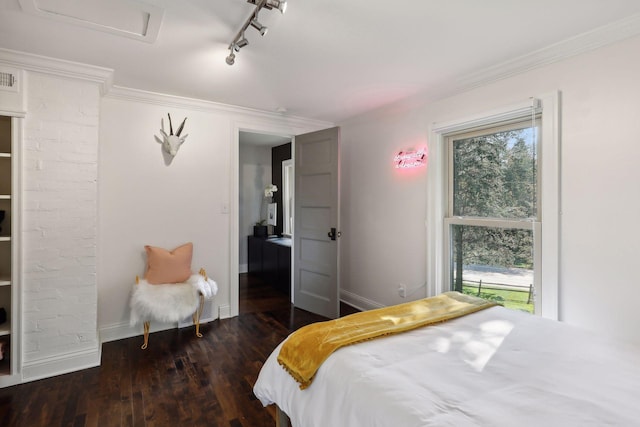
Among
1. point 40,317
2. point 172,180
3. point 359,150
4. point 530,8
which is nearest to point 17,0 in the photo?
point 172,180

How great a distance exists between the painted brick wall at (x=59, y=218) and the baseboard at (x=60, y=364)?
2cm

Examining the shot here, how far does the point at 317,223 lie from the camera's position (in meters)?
3.80

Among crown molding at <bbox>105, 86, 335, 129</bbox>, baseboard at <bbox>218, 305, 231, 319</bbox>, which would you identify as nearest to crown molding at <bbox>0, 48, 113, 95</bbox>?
crown molding at <bbox>105, 86, 335, 129</bbox>

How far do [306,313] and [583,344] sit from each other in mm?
2742

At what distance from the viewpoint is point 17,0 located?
5.61 ft

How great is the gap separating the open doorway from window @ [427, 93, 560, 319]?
2965 millimetres

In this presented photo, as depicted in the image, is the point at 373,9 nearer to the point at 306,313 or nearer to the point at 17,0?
the point at 17,0


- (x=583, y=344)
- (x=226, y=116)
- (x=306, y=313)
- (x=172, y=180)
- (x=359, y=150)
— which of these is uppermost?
(x=226, y=116)

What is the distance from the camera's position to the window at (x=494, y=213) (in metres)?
2.56

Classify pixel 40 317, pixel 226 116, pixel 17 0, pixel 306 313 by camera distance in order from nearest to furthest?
pixel 17 0 < pixel 40 317 < pixel 226 116 < pixel 306 313

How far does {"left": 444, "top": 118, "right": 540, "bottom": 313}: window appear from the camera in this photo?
256 cm

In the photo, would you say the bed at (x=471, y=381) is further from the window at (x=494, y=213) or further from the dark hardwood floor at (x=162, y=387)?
the window at (x=494, y=213)

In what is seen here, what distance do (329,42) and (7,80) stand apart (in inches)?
88.5

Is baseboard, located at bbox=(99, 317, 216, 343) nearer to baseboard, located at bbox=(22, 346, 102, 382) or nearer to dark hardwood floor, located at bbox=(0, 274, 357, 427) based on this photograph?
dark hardwood floor, located at bbox=(0, 274, 357, 427)
